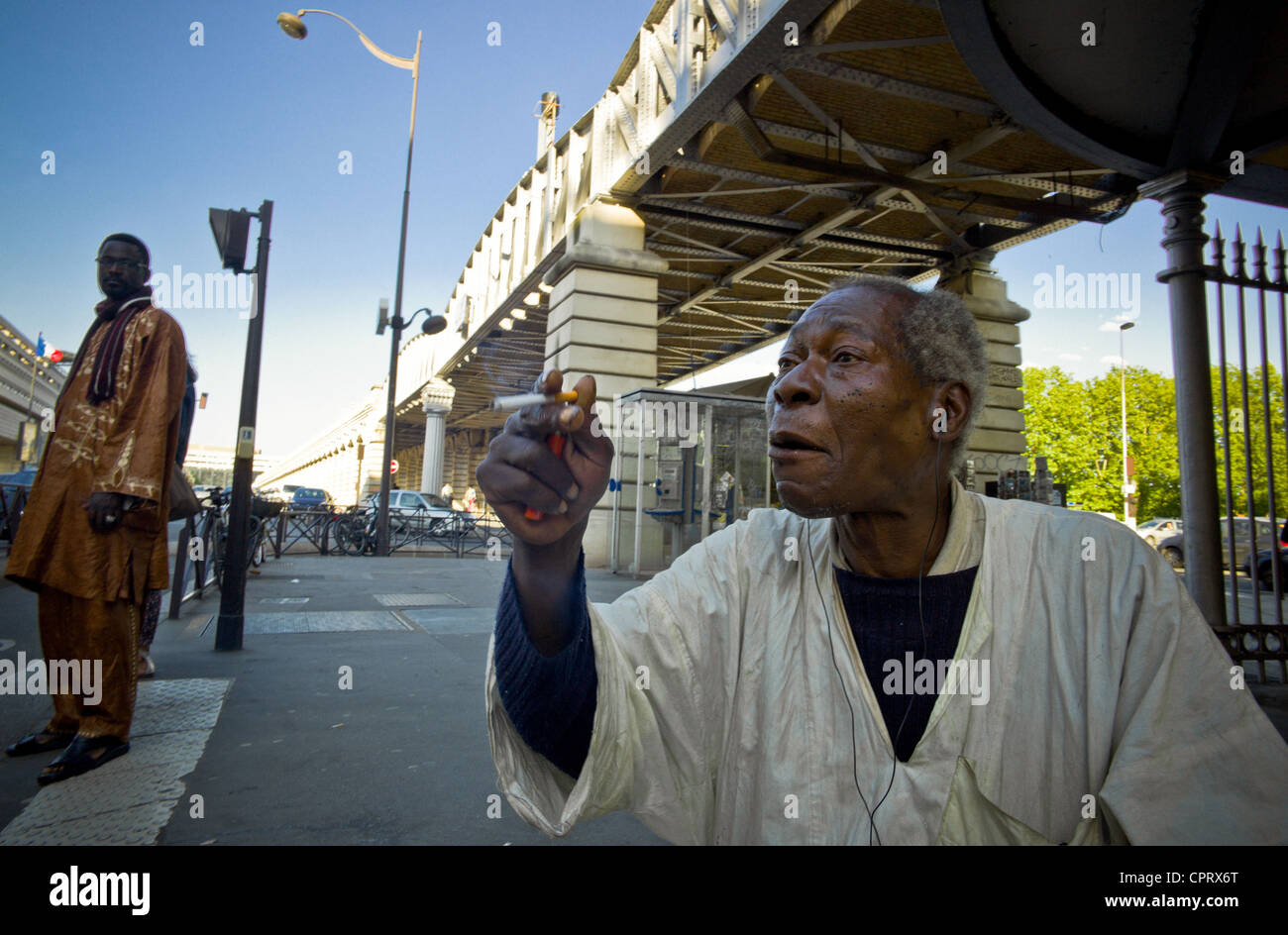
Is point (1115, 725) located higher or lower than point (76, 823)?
higher

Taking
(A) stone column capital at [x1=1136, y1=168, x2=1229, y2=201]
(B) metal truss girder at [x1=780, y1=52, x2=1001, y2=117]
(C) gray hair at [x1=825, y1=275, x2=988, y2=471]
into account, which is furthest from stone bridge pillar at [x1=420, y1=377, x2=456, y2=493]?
(C) gray hair at [x1=825, y1=275, x2=988, y2=471]

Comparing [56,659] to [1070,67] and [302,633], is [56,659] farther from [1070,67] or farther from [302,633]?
[1070,67]

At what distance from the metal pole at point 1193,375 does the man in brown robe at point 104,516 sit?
5637 mm

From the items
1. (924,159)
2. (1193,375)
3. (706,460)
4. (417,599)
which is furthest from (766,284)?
(1193,375)

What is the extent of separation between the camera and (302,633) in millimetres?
6215

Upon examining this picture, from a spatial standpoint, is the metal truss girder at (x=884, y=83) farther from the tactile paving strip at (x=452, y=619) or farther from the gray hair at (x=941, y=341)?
the gray hair at (x=941, y=341)

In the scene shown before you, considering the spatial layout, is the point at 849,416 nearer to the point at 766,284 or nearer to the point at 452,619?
the point at 452,619

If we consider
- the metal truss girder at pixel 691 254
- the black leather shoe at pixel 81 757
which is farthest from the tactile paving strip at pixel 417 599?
the metal truss girder at pixel 691 254

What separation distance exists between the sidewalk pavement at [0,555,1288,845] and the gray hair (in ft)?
6.22

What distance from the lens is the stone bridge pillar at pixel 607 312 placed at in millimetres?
13359

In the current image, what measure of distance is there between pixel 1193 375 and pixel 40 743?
651 centimetres

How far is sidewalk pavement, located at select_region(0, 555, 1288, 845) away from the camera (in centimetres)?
247

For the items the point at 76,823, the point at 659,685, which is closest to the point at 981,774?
the point at 659,685
